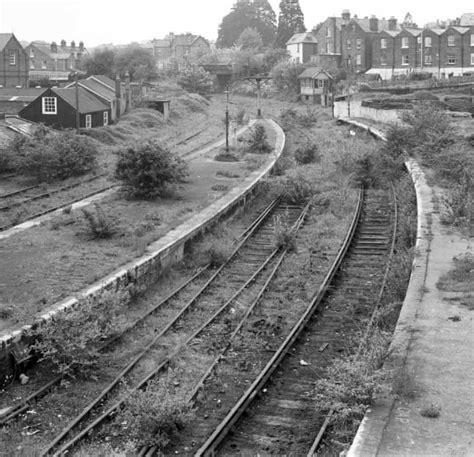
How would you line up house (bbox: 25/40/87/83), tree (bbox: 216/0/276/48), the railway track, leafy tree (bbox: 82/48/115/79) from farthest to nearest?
1. tree (bbox: 216/0/276/48)
2. house (bbox: 25/40/87/83)
3. leafy tree (bbox: 82/48/115/79)
4. the railway track

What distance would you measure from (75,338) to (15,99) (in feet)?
139

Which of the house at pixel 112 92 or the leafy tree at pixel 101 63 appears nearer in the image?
the house at pixel 112 92

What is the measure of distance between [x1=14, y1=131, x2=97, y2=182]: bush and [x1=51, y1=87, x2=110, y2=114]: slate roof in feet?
40.8

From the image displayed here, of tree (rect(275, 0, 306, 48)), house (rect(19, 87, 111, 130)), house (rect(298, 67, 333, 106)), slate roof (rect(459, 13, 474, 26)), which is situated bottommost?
house (rect(19, 87, 111, 130))

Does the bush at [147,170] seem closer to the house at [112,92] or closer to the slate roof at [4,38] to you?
the house at [112,92]

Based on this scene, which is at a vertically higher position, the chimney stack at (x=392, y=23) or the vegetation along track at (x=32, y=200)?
the chimney stack at (x=392, y=23)

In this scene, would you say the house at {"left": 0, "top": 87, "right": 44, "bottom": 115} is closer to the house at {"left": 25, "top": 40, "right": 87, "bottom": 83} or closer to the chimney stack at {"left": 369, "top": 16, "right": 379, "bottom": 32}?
the house at {"left": 25, "top": 40, "right": 87, "bottom": 83}

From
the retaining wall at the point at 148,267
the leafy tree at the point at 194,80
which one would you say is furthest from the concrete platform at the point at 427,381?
the leafy tree at the point at 194,80

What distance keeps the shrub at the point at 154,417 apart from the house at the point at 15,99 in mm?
42471

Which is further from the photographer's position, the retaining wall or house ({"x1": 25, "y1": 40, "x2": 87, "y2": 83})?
house ({"x1": 25, "y1": 40, "x2": 87, "y2": 83})

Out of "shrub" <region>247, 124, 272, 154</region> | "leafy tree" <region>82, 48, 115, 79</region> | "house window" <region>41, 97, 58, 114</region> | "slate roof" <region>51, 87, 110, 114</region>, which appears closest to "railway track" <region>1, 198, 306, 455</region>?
"shrub" <region>247, 124, 272, 154</region>

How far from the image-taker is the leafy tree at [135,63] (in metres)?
78.5

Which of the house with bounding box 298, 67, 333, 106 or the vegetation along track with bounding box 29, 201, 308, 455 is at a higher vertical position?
the house with bounding box 298, 67, 333, 106

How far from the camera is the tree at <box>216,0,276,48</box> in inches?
5039
